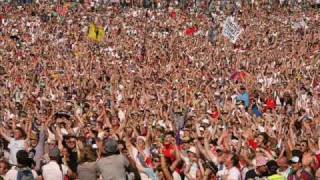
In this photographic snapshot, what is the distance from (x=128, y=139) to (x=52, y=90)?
863 cm

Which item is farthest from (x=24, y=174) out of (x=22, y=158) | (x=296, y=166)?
(x=296, y=166)

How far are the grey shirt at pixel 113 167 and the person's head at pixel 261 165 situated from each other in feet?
4.60

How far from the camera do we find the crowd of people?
986 centimetres

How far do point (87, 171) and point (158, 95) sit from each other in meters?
8.72

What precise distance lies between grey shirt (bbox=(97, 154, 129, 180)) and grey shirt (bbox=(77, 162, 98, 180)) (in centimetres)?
20

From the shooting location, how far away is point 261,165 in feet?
30.8

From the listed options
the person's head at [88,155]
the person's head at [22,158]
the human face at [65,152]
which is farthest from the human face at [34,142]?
the person's head at [22,158]

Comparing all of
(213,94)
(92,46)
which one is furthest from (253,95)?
(92,46)

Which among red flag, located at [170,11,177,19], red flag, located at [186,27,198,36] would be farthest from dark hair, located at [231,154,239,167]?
red flag, located at [170,11,177,19]

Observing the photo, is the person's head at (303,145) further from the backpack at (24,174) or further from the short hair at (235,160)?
the backpack at (24,174)

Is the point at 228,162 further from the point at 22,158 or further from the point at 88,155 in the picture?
the point at 22,158

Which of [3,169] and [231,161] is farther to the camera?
[231,161]

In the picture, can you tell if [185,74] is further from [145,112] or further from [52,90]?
[145,112]

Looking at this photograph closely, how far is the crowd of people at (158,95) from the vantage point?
32.3 ft
